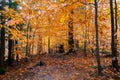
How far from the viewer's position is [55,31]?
1162 inches

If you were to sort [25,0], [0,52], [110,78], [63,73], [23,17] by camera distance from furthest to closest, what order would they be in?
[25,0] → [0,52] → [63,73] → [110,78] → [23,17]

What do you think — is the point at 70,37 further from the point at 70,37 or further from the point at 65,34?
the point at 65,34

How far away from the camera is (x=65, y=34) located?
1172 inches

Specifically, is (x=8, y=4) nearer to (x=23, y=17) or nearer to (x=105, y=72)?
(x=23, y=17)

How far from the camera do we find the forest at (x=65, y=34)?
12.6 meters

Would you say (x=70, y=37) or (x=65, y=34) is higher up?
(x=65, y=34)

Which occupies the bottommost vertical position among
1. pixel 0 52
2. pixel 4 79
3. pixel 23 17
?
pixel 4 79

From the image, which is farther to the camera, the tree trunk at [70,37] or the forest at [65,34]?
the tree trunk at [70,37]

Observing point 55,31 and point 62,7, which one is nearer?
point 62,7

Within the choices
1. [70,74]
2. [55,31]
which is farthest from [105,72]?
[55,31]

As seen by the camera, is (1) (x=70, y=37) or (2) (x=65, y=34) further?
(2) (x=65, y=34)

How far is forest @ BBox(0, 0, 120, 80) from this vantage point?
41.3 ft

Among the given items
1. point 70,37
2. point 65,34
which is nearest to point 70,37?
point 70,37

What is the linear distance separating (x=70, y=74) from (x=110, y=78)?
113 inches
